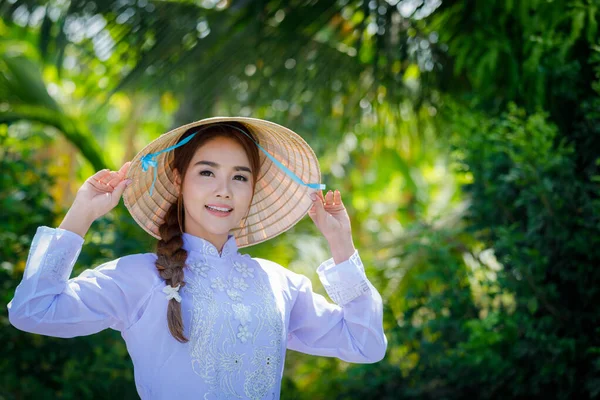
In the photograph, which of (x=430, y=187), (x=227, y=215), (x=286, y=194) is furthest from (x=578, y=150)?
(x=430, y=187)

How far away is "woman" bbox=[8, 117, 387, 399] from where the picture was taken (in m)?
1.92

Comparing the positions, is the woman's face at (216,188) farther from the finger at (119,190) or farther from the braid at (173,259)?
the finger at (119,190)

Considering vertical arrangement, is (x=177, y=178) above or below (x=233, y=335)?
above

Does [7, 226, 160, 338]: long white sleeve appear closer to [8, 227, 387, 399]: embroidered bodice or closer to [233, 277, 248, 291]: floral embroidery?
[8, 227, 387, 399]: embroidered bodice

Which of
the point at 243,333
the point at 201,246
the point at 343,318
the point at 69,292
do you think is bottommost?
the point at 343,318

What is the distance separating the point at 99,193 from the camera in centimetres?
201

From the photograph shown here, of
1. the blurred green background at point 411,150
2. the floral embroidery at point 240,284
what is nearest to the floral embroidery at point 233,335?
the floral embroidery at point 240,284

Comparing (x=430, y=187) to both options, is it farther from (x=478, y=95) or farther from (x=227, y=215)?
(x=227, y=215)

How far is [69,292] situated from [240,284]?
46cm

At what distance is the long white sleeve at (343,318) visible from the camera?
2191mm

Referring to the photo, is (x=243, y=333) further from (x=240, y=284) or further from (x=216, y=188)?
(x=216, y=188)

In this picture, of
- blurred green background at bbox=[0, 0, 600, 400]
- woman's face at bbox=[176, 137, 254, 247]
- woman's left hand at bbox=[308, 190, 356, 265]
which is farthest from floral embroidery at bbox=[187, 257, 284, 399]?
blurred green background at bbox=[0, 0, 600, 400]

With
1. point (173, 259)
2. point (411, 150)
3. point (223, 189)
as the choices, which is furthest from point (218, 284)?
point (411, 150)

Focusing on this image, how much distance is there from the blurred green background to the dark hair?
59.6 inches
